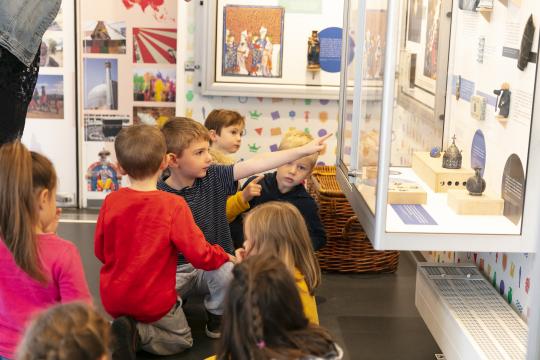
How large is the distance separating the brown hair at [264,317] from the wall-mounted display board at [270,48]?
11.3 feet

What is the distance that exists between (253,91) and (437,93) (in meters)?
1.52

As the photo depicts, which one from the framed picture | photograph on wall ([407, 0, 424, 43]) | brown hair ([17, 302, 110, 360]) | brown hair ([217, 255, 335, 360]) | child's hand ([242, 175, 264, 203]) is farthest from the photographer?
child's hand ([242, 175, 264, 203])

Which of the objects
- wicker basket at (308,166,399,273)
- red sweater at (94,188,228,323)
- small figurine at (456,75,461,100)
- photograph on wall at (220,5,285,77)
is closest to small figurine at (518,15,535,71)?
small figurine at (456,75,461,100)

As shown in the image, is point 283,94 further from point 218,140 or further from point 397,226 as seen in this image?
point 397,226

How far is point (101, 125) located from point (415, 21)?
117 inches

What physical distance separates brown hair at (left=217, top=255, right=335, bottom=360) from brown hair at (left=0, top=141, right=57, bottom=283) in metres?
0.75

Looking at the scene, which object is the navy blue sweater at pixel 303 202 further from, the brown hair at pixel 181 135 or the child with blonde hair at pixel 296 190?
the brown hair at pixel 181 135

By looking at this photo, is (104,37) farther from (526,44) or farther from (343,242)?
(526,44)

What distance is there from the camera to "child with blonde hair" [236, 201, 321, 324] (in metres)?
2.90

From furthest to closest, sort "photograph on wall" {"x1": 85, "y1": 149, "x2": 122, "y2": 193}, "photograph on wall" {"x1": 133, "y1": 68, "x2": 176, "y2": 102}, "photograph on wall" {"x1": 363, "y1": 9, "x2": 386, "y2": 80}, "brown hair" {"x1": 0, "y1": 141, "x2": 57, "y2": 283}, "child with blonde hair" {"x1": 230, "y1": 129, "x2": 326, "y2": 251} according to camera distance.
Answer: "photograph on wall" {"x1": 85, "y1": 149, "x2": 122, "y2": 193} → "photograph on wall" {"x1": 133, "y1": 68, "x2": 176, "y2": 102} → "child with blonde hair" {"x1": 230, "y1": 129, "x2": 326, "y2": 251} → "photograph on wall" {"x1": 363, "y1": 9, "x2": 386, "y2": 80} → "brown hair" {"x1": 0, "y1": 141, "x2": 57, "y2": 283}

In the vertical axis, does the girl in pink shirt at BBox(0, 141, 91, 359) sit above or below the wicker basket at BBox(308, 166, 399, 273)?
above

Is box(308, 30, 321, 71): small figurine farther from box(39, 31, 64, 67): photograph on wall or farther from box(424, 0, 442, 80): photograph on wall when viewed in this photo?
box(39, 31, 64, 67): photograph on wall

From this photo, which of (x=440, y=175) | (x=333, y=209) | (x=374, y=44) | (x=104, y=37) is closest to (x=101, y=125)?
(x=104, y=37)

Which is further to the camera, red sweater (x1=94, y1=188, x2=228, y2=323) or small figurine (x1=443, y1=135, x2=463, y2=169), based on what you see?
small figurine (x1=443, y1=135, x2=463, y2=169)
